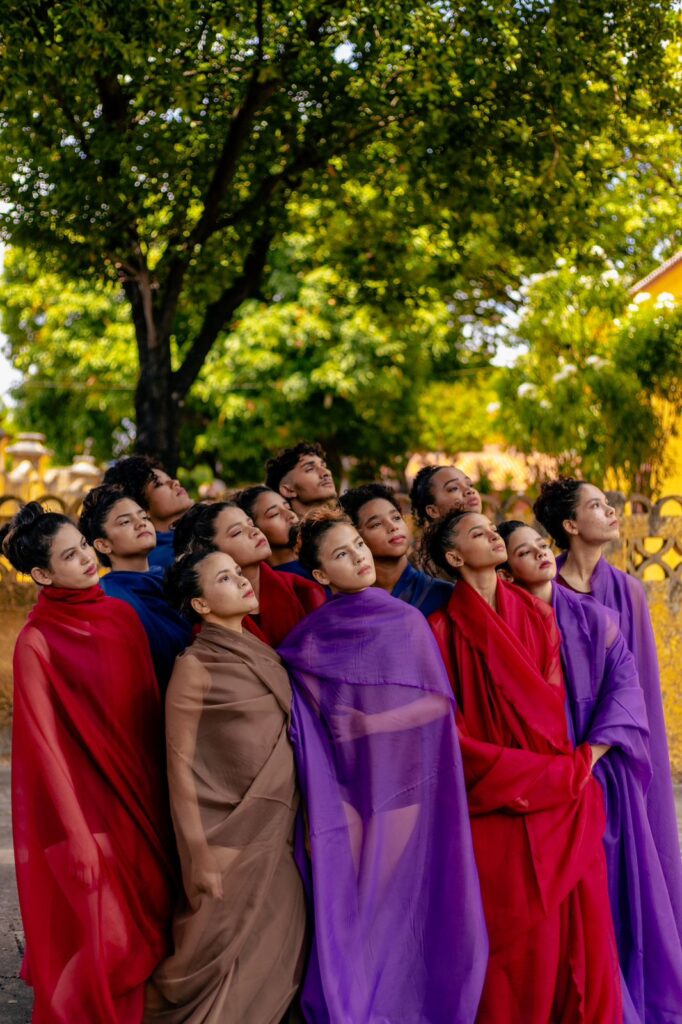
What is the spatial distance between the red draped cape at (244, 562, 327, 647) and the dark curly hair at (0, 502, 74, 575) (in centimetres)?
69

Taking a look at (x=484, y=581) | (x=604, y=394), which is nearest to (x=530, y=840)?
(x=484, y=581)

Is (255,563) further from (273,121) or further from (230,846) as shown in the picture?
(273,121)

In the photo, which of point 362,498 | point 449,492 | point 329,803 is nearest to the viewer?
point 329,803

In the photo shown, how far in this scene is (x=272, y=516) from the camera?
4.51 metres

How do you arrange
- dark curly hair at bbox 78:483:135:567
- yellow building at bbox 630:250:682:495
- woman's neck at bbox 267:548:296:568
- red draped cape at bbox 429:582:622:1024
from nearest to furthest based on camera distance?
red draped cape at bbox 429:582:622:1024 → dark curly hair at bbox 78:483:135:567 → woman's neck at bbox 267:548:296:568 → yellow building at bbox 630:250:682:495

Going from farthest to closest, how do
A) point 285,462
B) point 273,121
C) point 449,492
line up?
point 273,121 < point 285,462 < point 449,492

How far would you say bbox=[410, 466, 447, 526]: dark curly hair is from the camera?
4.69m

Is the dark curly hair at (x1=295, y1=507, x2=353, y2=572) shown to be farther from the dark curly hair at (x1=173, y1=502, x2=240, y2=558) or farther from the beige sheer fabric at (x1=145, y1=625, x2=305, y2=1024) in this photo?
the beige sheer fabric at (x1=145, y1=625, x2=305, y2=1024)

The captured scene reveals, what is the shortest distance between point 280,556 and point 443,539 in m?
0.87

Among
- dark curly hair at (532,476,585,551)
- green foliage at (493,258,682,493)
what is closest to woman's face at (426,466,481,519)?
dark curly hair at (532,476,585,551)

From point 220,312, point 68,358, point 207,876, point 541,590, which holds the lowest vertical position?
point 207,876

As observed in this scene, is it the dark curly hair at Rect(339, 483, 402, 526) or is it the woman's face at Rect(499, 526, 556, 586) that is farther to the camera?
the dark curly hair at Rect(339, 483, 402, 526)

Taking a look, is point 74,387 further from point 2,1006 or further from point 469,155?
point 2,1006

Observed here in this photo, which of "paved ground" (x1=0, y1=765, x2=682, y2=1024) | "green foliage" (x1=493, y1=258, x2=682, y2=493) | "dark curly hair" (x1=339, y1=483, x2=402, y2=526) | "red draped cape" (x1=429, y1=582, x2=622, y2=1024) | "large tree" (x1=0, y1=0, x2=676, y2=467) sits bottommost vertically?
"paved ground" (x1=0, y1=765, x2=682, y2=1024)
